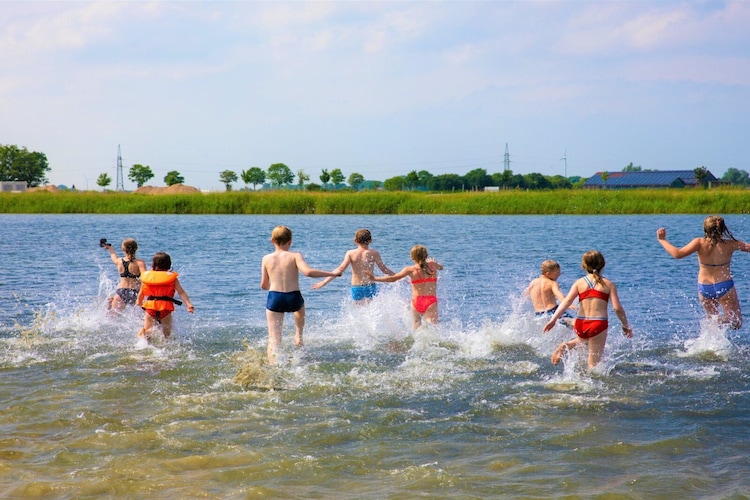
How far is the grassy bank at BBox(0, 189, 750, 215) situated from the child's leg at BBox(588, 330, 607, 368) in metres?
46.2

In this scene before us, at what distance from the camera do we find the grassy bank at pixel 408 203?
53.1m

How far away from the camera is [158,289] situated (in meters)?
10.4

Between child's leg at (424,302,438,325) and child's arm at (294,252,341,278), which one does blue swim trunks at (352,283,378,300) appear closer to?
child's leg at (424,302,438,325)

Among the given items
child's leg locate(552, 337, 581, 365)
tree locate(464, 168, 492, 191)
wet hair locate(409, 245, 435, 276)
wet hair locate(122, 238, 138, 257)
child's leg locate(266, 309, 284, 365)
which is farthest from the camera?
tree locate(464, 168, 492, 191)

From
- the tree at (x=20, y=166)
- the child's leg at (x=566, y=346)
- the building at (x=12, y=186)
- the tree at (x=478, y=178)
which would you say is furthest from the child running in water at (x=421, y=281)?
the tree at (x=478, y=178)

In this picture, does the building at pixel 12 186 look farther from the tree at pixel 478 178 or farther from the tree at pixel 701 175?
the tree at pixel 701 175

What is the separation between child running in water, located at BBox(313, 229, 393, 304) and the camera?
1174 cm

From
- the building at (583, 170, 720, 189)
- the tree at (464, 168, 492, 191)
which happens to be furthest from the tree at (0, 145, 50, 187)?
the building at (583, 170, 720, 189)

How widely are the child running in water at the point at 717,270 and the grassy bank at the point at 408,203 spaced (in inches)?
1718

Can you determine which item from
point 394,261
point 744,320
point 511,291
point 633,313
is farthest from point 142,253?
point 744,320

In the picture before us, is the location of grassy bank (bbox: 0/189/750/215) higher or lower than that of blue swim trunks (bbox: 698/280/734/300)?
higher

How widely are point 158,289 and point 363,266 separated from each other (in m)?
3.05

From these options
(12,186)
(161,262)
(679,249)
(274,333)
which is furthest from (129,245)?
(12,186)

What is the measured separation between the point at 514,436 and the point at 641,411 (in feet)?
5.37
